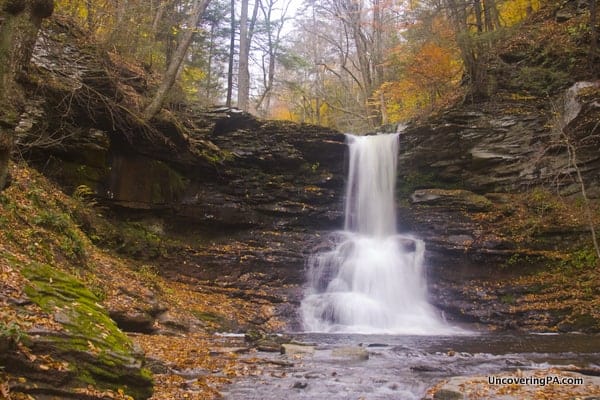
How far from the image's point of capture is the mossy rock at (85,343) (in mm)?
3983

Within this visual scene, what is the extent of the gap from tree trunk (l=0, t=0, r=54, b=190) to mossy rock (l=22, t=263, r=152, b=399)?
1.58 metres

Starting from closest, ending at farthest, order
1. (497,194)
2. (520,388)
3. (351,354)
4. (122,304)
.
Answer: (520,388), (351,354), (122,304), (497,194)

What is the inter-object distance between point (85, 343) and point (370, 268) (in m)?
11.2

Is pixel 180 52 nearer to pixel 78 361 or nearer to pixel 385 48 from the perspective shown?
pixel 78 361

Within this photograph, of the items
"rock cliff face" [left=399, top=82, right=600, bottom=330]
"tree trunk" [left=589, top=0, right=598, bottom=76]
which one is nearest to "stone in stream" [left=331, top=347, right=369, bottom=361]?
"rock cliff face" [left=399, top=82, right=600, bottom=330]

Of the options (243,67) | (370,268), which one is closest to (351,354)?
(370,268)

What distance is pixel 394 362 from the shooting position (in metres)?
7.96

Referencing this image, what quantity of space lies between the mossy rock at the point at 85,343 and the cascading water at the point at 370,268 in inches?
318

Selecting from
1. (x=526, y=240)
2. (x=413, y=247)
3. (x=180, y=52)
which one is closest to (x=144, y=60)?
(x=180, y=52)

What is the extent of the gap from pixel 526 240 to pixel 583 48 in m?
7.16

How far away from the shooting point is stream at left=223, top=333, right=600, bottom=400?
606cm

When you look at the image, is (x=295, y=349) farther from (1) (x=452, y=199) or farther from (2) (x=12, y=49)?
(1) (x=452, y=199)

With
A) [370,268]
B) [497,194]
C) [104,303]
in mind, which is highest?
[497,194]

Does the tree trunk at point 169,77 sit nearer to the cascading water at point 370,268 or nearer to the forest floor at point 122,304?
the forest floor at point 122,304
